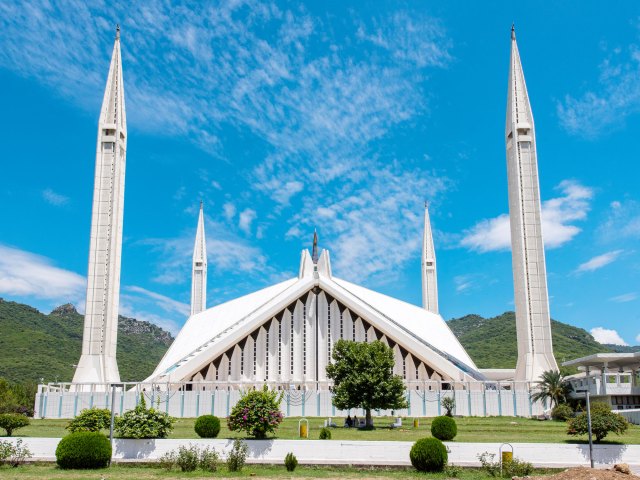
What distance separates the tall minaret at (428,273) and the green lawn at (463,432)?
85.9 ft

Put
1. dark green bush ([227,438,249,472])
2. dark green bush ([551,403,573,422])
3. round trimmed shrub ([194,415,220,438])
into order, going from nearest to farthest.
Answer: dark green bush ([227,438,249,472]) < round trimmed shrub ([194,415,220,438]) < dark green bush ([551,403,573,422])

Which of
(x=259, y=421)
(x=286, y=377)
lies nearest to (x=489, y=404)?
(x=286, y=377)

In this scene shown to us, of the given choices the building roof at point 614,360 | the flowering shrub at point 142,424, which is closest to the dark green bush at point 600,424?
the building roof at point 614,360

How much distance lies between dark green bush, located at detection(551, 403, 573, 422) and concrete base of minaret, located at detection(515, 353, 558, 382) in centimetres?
389

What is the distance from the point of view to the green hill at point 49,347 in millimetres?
53219

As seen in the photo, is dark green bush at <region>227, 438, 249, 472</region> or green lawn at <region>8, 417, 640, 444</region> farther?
green lawn at <region>8, 417, 640, 444</region>

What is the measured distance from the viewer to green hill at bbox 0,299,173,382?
5322 cm

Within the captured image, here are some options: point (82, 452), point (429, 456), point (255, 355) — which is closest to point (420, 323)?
point (255, 355)

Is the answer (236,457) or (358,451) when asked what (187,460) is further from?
(358,451)

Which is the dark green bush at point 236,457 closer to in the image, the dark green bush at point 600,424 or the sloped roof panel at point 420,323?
the dark green bush at point 600,424

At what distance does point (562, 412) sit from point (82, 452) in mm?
18902

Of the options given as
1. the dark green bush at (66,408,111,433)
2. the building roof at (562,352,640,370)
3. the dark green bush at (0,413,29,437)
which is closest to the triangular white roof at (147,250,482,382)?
the building roof at (562,352,640,370)

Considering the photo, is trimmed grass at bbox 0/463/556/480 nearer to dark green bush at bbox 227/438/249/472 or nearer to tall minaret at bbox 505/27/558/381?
dark green bush at bbox 227/438/249/472

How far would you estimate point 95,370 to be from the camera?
3225 cm
